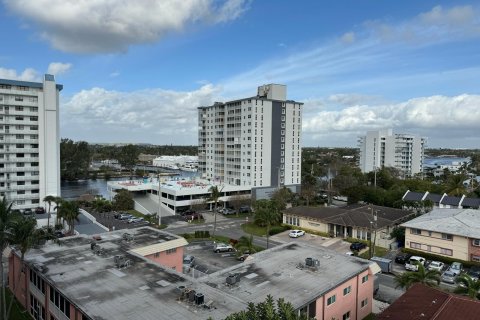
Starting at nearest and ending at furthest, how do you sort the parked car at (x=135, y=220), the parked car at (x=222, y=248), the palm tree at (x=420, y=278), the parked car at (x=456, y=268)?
the palm tree at (x=420, y=278) < the parked car at (x=456, y=268) < the parked car at (x=222, y=248) < the parked car at (x=135, y=220)

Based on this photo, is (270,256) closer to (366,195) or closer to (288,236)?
(288,236)

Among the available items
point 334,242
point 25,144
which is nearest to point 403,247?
point 334,242

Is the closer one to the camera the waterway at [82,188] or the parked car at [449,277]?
the parked car at [449,277]

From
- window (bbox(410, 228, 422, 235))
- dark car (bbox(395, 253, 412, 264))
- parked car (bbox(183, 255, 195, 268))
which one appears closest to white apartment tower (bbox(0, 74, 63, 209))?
parked car (bbox(183, 255, 195, 268))

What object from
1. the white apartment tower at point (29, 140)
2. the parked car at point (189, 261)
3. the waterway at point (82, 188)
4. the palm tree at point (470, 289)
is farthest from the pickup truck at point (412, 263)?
the waterway at point (82, 188)

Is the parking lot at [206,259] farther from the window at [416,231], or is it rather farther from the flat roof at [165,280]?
the window at [416,231]
